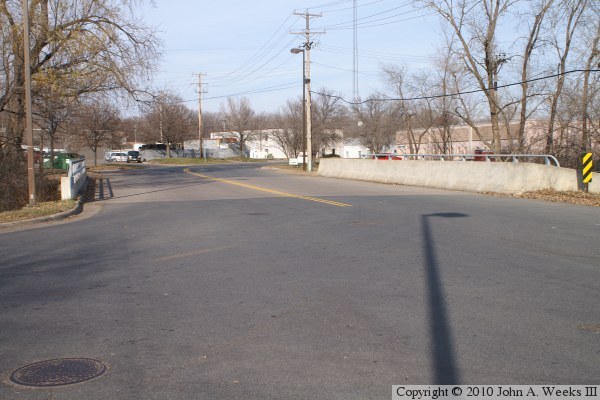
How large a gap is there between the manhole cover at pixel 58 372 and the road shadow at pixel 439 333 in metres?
2.82

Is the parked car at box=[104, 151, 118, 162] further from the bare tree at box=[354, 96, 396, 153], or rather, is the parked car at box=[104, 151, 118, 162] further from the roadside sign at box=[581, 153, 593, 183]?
the roadside sign at box=[581, 153, 593, 183]

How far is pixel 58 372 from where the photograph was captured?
4633mm

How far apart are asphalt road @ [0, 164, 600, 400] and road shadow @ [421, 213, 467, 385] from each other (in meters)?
0.02

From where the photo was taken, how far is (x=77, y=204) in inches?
703

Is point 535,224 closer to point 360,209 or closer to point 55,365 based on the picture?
point 360,209

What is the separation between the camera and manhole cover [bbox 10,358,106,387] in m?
4.45

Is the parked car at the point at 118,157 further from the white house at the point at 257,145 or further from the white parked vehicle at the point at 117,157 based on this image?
the white house at the point at 257,145

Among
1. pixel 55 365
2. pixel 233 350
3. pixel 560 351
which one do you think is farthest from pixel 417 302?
pixel 55 365

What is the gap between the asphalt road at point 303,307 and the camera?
179 inches

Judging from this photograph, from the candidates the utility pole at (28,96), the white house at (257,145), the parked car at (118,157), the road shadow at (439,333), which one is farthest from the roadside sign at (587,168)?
the white house at (257,145)

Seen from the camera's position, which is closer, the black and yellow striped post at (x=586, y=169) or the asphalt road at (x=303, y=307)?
the asphalt road at (x=303, y=307)

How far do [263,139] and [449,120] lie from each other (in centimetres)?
5949

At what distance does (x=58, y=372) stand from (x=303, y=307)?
108 inches

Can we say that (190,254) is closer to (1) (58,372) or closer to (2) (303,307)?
(2) (303,307)
